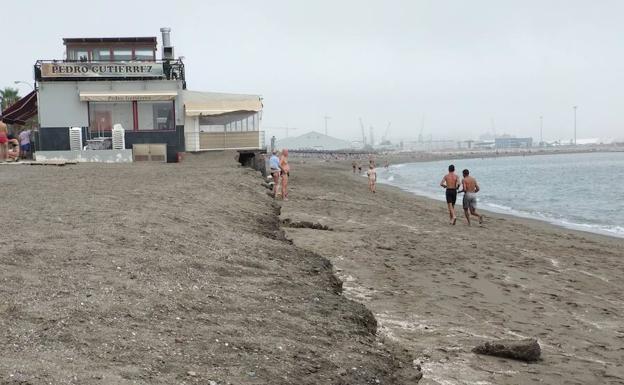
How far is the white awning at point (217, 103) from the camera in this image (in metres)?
26.9

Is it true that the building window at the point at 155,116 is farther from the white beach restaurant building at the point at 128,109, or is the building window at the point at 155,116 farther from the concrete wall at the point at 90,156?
the concrete wall at the point at 90,156

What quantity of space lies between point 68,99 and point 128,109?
2.46 meters

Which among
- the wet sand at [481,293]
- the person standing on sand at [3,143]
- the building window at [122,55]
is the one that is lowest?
the wet sand at [481,293]

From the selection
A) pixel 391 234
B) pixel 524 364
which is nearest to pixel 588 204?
pixel 391 234

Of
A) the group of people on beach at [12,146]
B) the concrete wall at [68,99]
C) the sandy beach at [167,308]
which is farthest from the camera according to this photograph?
the concrete wall at [68,99]

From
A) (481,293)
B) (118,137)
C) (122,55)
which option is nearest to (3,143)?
(118,137)

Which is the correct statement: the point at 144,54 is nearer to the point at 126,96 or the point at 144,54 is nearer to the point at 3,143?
the point at 126,96

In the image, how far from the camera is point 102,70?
26703 millimetres

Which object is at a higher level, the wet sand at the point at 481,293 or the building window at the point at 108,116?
the building window at the point at 108,116

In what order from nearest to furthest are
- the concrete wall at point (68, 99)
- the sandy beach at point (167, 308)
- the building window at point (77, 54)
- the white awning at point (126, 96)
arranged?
the sandy beach at point (167, 308), the white awning at point (126, 96), the concrete wall at point (68, 99), the building window at point (77, 54)

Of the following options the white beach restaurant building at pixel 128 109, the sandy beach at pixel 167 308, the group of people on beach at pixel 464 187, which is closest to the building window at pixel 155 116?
the white beach restaurant building at pixel 128 109

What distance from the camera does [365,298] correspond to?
763 centimetres

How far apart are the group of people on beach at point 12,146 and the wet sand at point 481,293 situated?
11.2 metres

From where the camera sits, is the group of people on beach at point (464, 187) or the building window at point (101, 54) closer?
the group of people on beach at point (464, 187)
